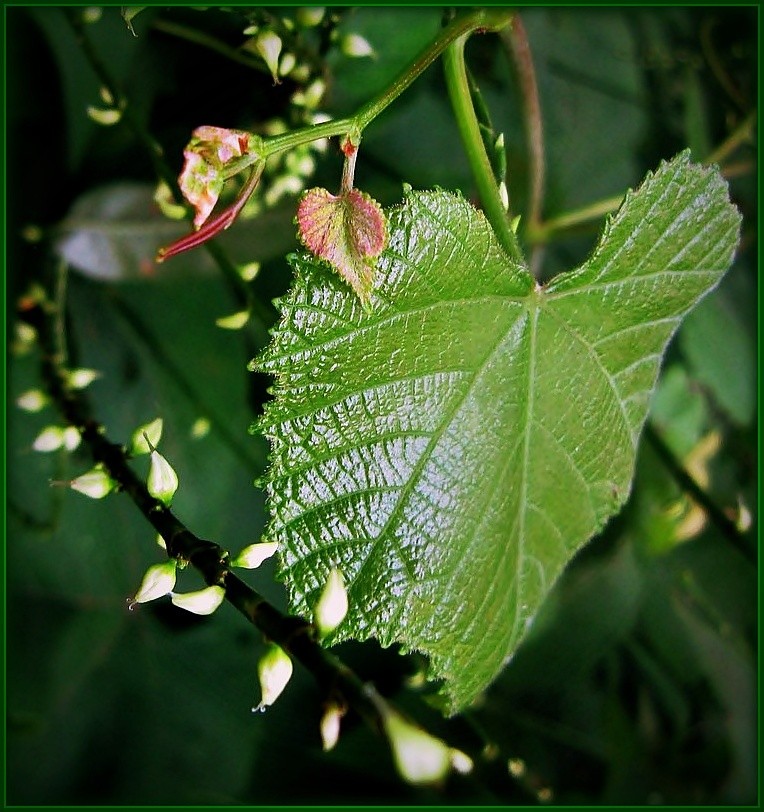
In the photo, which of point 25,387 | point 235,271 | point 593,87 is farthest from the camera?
point 593,87

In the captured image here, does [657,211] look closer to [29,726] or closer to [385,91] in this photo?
[385,91]

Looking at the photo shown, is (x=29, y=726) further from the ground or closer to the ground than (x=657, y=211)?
closer to the ground

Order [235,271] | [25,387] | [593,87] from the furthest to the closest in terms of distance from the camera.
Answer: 1. [593,87]
2. [25,387]
3. [235,271]

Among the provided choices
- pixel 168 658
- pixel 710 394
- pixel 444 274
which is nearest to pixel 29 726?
pixel 168 658

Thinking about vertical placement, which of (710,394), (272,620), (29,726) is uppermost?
(272,620)

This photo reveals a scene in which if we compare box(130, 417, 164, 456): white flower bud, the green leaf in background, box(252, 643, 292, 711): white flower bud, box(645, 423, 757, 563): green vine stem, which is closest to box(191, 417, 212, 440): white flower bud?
box(130, 417, 164, 456): white flower bud

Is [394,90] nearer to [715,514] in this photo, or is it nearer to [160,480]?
[160,480]
